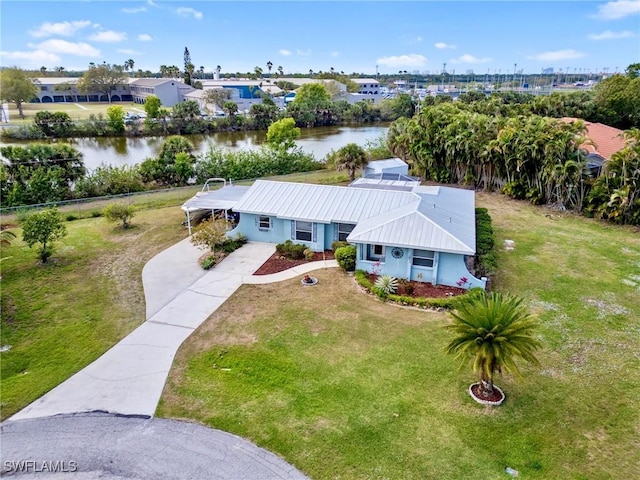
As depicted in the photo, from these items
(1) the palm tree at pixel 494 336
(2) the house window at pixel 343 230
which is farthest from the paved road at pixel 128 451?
(2) the house window at pixel 343 230

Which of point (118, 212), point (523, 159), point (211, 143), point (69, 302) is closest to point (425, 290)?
point (69, 302)

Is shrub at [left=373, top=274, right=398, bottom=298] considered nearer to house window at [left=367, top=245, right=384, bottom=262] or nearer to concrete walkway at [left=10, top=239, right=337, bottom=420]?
house window at [left=367, top=245, right=384, bottom=262]

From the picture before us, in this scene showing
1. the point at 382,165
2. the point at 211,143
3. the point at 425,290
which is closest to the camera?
the point at 425,290

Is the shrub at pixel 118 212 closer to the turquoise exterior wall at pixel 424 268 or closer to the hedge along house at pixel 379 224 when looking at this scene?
the hedge along house at pixel 379 224

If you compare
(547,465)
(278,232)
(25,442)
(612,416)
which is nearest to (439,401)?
(547,465)

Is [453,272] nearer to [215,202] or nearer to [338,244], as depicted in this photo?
[338,244]

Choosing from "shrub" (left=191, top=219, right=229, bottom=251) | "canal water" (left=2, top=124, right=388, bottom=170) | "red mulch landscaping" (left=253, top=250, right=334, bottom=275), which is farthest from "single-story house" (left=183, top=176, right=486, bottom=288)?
"canal water" (left=2, top=124, right=388, bottom=170)

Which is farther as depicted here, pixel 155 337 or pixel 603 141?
pixel 603 141
